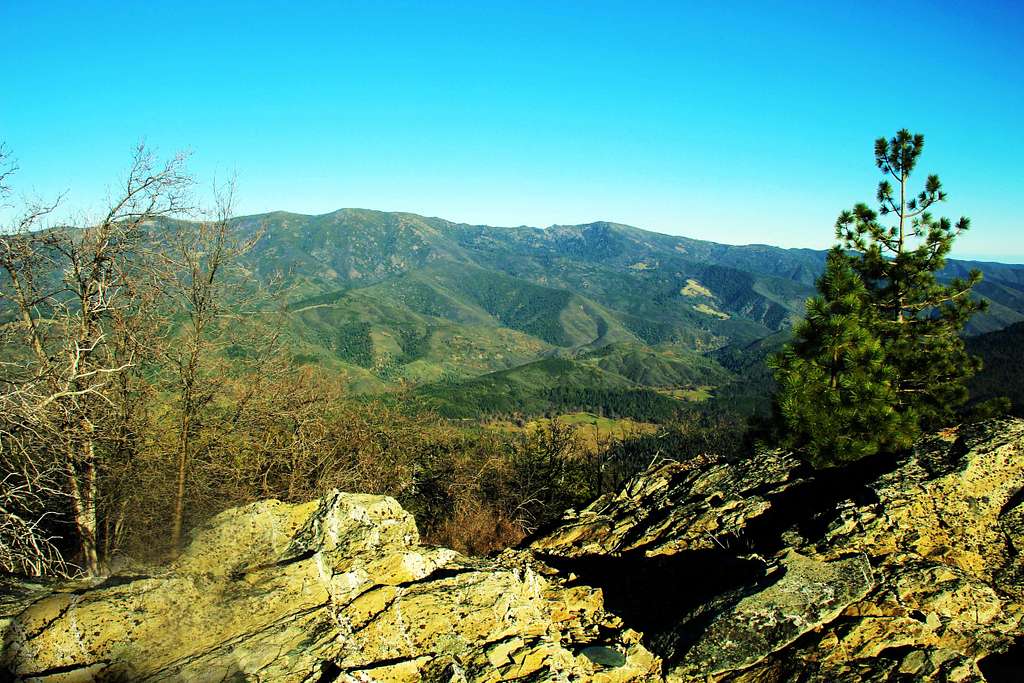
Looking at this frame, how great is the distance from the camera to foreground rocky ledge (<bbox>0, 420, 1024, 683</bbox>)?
18.4ft

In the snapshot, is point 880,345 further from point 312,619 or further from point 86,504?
point 86,504

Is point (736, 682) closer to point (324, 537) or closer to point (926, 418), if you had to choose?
point (324, 537)

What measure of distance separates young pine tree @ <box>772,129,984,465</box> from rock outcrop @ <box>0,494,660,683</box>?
741 cm

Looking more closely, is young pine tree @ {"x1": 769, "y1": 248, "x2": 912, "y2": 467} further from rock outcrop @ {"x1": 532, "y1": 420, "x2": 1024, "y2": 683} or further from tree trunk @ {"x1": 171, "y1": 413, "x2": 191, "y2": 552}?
tree trunk @ {"x1": 171, "y1": 413, "x2": 191, "y2": 552}

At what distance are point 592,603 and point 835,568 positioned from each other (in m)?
3.15

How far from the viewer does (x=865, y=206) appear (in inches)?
708

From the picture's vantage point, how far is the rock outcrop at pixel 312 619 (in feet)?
17.9

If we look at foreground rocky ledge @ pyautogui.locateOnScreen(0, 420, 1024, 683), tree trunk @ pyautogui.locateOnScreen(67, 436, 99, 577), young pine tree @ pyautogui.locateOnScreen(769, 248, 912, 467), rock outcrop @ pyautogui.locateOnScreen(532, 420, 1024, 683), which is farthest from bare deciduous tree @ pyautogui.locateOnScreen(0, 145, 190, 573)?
young pine tree @ pyautogui.locateOnScreen(769, 248, 912, 467)

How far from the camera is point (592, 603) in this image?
7.91 meters

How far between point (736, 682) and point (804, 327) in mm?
11082

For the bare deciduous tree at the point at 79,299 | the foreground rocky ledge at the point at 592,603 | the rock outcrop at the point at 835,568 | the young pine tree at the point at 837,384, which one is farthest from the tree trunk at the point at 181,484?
the young pine tree at the point at 837,384

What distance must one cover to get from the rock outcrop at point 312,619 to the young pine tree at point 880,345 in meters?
7.41

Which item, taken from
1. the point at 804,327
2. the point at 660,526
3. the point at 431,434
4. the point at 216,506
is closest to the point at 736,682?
the point at 660,526

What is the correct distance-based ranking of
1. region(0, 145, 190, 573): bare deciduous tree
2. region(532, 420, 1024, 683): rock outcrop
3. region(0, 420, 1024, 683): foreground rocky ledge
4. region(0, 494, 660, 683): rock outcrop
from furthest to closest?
region(0, 145, 190, 573): bare deciduous tree < region(532, 420, 1024, 683): rock outcrop < region(0, 420, 1024, 683): foreground rocky ledge < region(0, 494, 660, 683): rock outcrop
